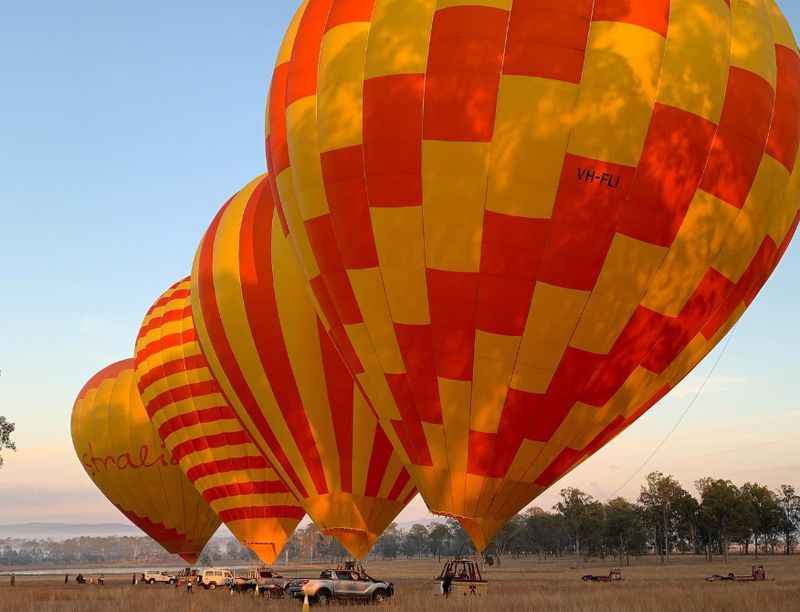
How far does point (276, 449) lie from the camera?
22.5m

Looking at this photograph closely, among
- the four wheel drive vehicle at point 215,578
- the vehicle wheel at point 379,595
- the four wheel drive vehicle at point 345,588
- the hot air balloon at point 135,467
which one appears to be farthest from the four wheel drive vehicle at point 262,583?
the vehicle wheel at point 379,595

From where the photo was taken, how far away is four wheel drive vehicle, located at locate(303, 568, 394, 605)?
2114cm

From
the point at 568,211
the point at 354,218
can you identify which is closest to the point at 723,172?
the point at 568,211

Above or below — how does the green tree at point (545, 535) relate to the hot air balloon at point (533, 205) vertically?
below

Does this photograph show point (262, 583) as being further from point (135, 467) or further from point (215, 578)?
point (135, 467)

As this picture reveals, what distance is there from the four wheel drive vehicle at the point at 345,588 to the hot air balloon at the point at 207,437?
495cm

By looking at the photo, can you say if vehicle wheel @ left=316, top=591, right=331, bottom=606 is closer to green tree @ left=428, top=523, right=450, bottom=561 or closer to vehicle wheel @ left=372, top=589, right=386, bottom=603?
vehicle wheel @ left=372, top=589, right=386, bottom=603

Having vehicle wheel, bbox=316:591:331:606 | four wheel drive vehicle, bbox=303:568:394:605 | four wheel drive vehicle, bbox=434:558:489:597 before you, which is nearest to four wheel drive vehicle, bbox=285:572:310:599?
four wheel drive vehicle, bbox=303:568:394:605

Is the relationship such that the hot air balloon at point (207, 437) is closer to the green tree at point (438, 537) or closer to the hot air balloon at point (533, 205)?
the hot air balloon at point (533, 205)

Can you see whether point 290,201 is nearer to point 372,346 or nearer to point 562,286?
point 372,346

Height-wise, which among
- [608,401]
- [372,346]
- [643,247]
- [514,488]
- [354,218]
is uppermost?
[354,218]

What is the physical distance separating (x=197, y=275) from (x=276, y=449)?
5962 millimetres

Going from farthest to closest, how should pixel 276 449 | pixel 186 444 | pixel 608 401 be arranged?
1. pixel 186 444
2. pixel 276 449
3. pixel 608 401

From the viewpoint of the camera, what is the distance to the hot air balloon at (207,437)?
27281 mm
